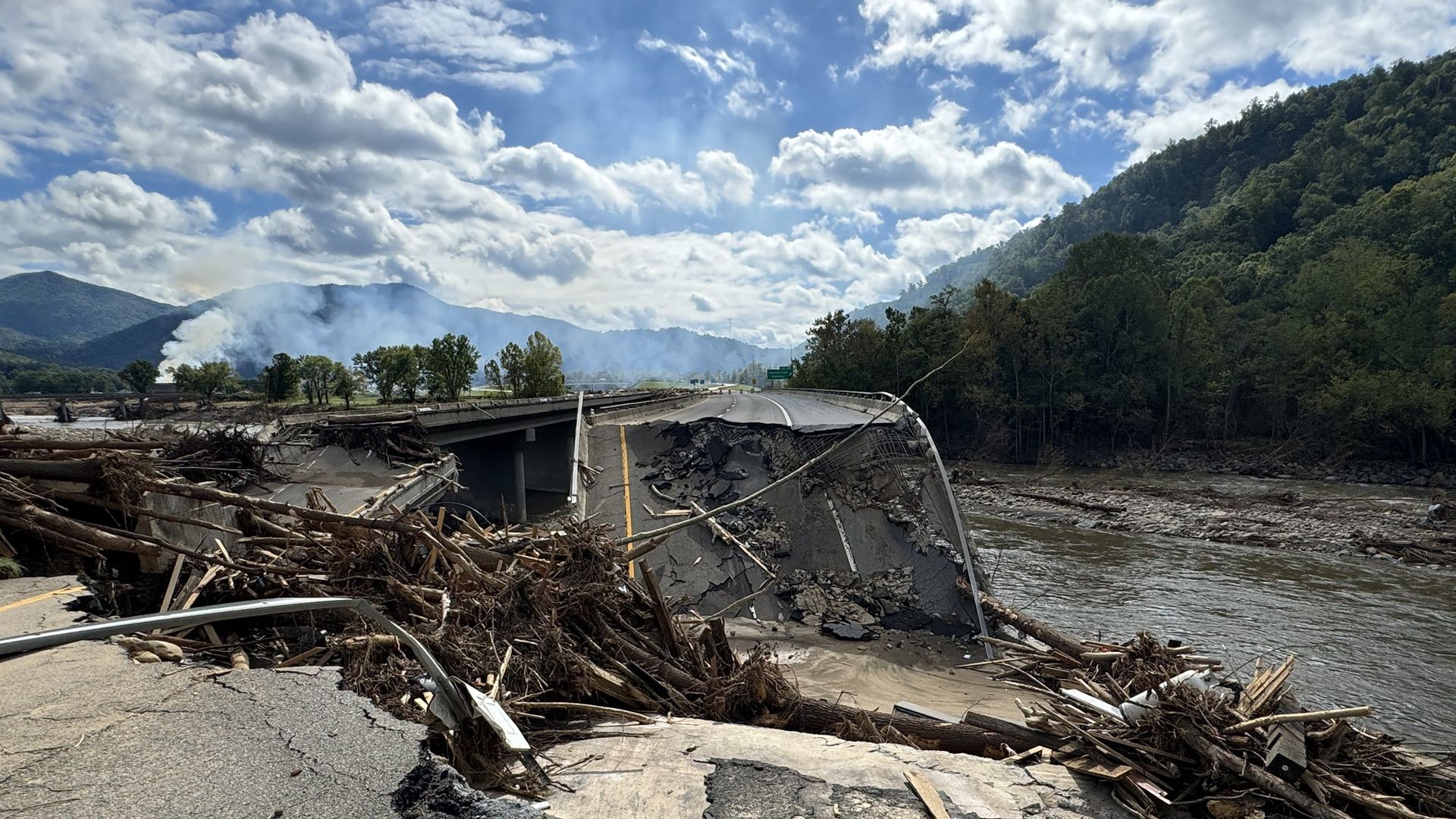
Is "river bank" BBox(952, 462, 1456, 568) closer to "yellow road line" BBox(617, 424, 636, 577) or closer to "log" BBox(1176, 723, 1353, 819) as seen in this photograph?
"yellow road line" BBox(617, 424, 636, 577)

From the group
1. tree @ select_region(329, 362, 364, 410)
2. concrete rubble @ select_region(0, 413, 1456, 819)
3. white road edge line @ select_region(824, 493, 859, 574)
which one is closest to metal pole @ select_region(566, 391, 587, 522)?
white road edge line @ select_region(824, 493, 859, 574)

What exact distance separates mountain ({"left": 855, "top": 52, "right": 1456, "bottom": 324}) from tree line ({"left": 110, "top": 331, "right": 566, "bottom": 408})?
1595 inches

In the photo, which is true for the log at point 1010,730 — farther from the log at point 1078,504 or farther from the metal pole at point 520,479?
the metal pole at point 520,479

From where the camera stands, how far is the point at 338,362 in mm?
65000

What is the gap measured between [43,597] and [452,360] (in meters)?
59.6

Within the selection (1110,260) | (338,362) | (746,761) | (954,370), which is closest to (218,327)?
(338,362)

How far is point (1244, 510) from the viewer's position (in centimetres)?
2767

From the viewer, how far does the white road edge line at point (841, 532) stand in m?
11.7

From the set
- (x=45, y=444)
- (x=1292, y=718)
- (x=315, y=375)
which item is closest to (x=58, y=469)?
(x=45, y=444)

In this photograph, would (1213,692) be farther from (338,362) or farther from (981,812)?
(338,362)

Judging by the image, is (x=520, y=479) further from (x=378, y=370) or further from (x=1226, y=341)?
(x=1226, y=341)

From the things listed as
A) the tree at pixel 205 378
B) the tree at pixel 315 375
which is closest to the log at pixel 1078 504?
the tree at pixel 315 375

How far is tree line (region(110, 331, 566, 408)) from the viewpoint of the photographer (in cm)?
6084

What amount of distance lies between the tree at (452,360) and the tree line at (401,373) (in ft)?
0.24
